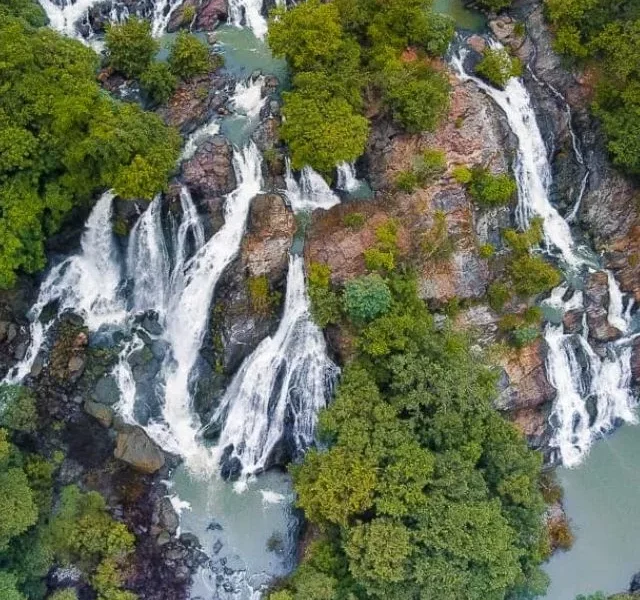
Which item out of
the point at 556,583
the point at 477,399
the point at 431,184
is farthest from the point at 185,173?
the point at 556,583

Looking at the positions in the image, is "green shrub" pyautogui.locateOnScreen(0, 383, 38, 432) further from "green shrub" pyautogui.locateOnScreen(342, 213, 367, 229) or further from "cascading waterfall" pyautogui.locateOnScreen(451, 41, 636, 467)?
"cascading waterfall" pyautogui.locateOnScreen(451, 41, 636, 467)

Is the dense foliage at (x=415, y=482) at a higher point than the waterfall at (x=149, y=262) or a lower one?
lower

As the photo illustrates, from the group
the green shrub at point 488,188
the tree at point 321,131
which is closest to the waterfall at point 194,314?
the tree at point 321,131

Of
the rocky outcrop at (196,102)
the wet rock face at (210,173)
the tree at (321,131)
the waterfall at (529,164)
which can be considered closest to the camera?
the tree at (321,131)

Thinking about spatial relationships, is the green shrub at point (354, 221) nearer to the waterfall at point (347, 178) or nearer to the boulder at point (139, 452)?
the waterfall at point (347, 178)

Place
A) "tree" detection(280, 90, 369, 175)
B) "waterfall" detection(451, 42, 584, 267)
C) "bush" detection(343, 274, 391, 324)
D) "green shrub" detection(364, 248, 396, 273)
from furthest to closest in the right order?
"waterfall" detection(451, 42, 584, 267) < "tree" detection(280, 90, 369, 175) < "green shrub" detection(364, 248, 396, 273) < "bush" detection(343, 274, 391, 324)

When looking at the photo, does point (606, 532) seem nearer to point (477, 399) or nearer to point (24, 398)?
point (477, 399)

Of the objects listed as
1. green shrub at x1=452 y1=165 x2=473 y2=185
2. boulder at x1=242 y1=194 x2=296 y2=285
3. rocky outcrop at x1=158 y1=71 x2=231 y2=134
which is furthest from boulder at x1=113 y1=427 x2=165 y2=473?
green shrub at x1=452 y1=165 x2=473 y2=185
